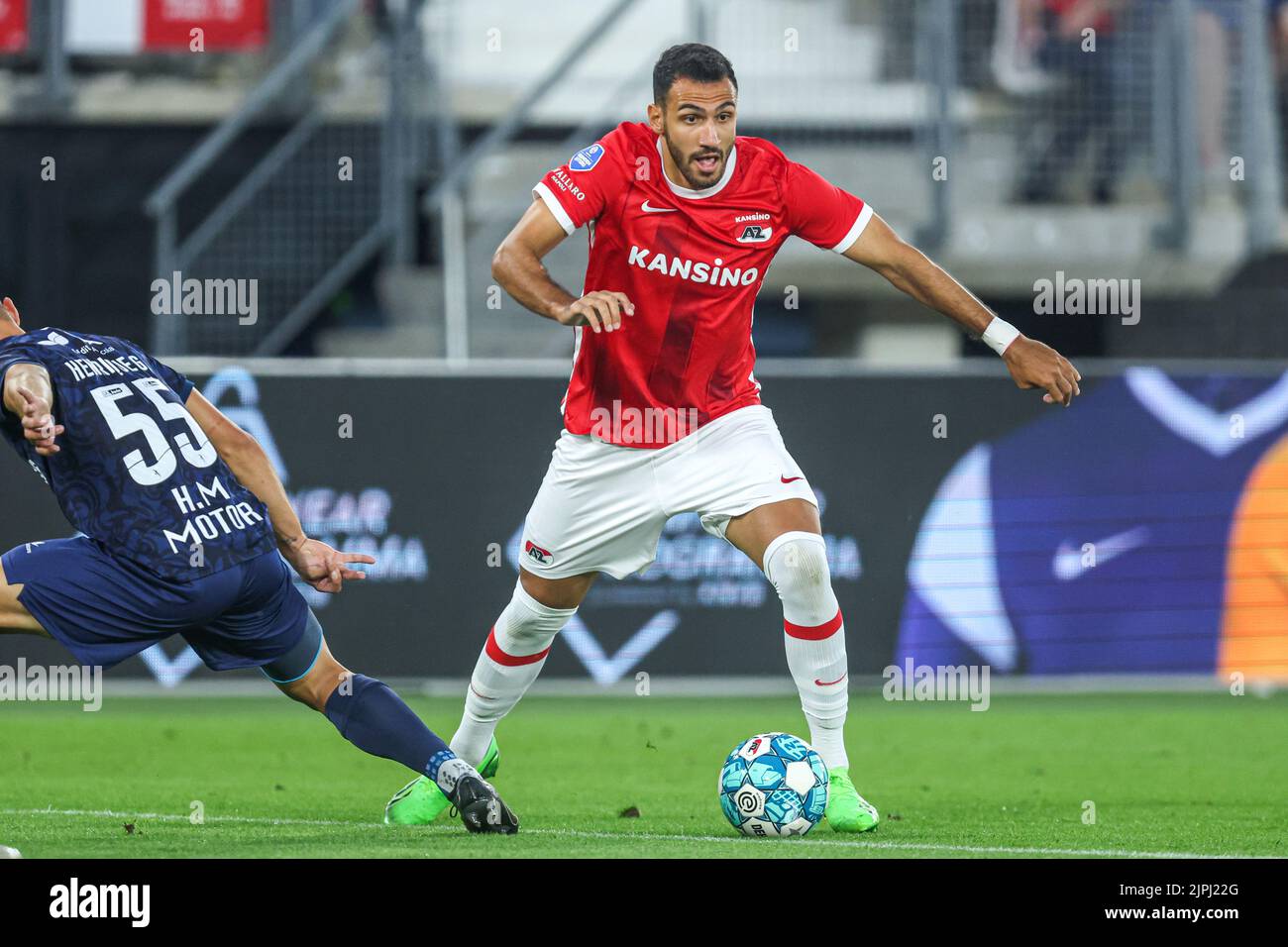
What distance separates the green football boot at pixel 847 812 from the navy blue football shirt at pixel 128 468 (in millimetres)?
2091

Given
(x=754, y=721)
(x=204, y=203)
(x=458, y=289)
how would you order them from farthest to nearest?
(x=204, y=203) < (x=458, y=289) < (x=754, y=721)

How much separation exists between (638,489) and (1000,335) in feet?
4.50

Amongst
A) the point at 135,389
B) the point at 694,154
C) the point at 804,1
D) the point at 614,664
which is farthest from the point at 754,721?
the point at 804,1

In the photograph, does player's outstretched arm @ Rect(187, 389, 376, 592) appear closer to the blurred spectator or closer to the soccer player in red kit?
the soccer player in red kit

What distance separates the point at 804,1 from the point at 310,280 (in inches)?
172

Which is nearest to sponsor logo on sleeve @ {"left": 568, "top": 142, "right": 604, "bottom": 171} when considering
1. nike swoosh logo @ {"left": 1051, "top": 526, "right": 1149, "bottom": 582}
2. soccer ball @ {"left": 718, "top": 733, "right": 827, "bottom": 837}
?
soccer ball @ {"left": 718, "top": 733, "right": 827, "bottom": 837}

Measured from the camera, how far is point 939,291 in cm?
726

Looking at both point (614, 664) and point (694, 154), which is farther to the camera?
point (614, 664)

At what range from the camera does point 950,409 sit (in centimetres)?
1270

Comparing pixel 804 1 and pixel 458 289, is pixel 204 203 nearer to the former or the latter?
pixel 458 289

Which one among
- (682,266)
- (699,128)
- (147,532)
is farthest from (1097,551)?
(147,532)

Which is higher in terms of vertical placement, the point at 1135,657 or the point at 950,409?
the point at 950,409

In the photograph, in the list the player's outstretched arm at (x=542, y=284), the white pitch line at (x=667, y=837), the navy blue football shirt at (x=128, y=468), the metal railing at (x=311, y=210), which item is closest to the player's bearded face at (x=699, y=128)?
the player's outstretched arm at (x=542, y=284)

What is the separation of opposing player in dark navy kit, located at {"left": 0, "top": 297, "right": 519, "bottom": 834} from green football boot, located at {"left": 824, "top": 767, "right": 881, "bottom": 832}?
3.87 feet
